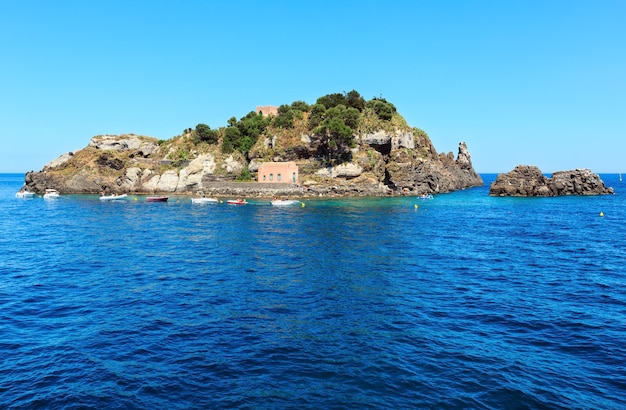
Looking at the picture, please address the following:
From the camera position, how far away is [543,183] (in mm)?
101938

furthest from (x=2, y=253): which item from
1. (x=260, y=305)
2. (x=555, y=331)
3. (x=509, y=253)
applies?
(x=509, y=253)

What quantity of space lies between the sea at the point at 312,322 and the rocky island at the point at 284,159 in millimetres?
55251

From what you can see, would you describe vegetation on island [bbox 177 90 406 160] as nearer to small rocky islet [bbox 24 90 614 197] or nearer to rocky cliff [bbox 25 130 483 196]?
small rocky islet [bbox 24 90 614 197]

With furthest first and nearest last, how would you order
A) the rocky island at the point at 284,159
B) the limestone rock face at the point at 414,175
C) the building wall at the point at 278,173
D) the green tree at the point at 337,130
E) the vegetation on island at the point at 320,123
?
the limestone rock face at the point at 414,175 → the vegetation on island at the point at 320,123 → the rocky island at the point at 284,159 → the green tree at the point at 337,130 → the building wall at the point at 278,173

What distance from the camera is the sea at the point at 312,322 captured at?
42.6 feet

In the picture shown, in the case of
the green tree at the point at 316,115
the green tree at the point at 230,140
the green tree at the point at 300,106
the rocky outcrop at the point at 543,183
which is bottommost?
the rocky outcrop at the point at 543,183

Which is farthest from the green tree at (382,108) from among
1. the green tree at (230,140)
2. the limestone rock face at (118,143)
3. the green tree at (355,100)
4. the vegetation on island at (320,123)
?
the limestone rock face at (118,143)

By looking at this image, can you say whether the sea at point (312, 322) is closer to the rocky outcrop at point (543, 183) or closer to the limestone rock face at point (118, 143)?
the rocky outcrop at point (543, 183)

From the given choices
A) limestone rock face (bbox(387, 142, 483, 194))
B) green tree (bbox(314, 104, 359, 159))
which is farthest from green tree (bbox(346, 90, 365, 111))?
limestone rock face (bbox(387, 142, 483, 194))

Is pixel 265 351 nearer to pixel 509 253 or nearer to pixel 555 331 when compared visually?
pixel 555 331

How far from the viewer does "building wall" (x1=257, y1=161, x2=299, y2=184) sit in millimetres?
94062

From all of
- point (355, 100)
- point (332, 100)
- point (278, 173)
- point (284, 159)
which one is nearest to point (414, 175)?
point (355, 100)

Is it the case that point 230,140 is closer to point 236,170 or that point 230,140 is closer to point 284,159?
point 236,170

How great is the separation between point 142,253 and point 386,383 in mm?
28150
